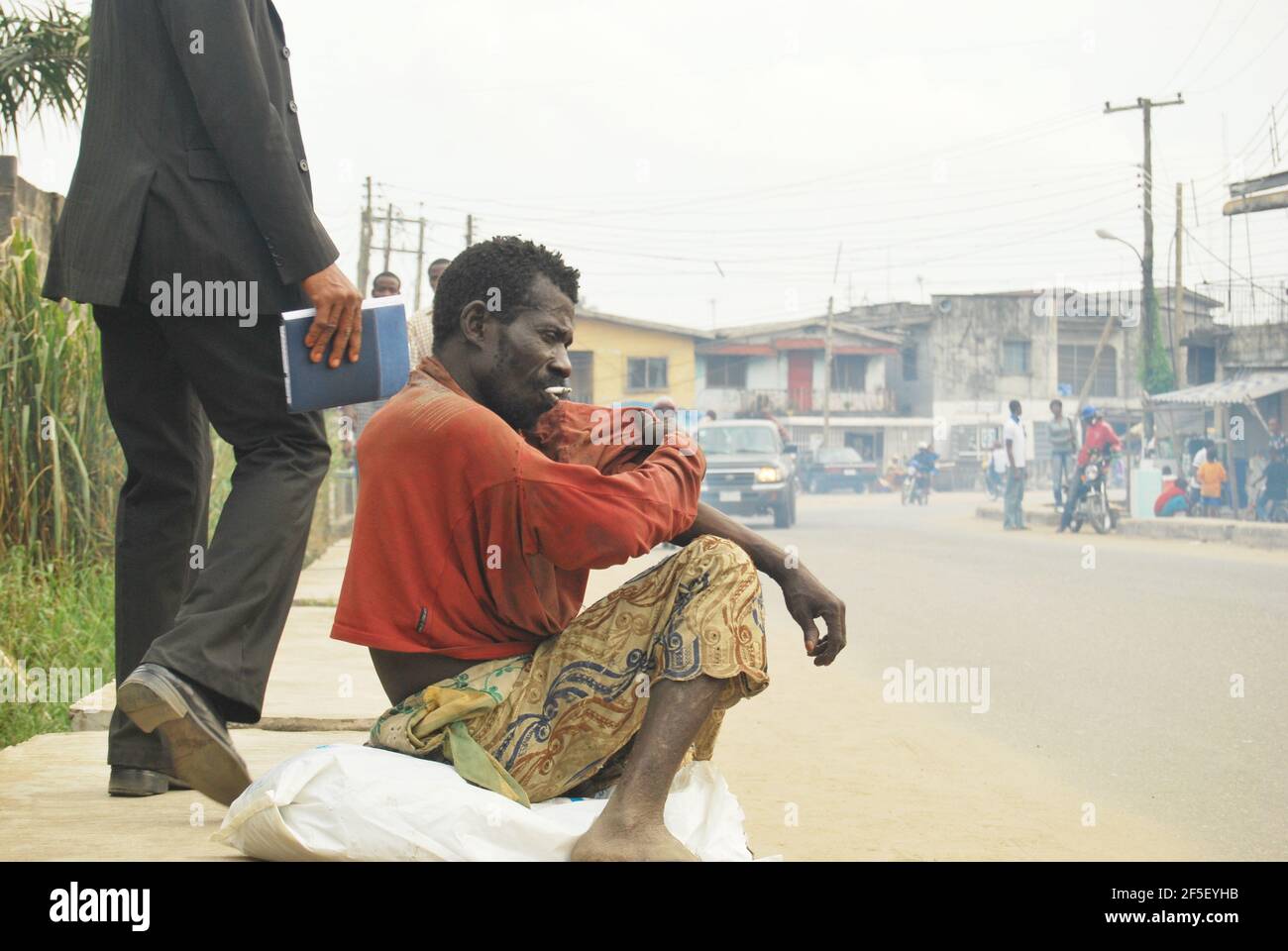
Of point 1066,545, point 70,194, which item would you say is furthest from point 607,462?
point 1066,545

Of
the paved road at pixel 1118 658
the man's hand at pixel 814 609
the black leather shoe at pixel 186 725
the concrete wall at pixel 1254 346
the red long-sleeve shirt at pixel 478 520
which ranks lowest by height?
the paved road at pixel 1118 658

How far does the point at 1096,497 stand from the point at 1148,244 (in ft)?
50.7

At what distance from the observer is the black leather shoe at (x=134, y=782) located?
3299mm

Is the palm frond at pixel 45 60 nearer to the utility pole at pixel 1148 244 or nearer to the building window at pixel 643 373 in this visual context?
the utility pole at pixel 1148 244

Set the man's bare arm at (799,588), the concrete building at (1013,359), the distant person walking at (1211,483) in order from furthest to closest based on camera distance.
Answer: the concrete building at (1013,359) < the distant person walking at (1211,483) < the man's bare arm at (799,588)

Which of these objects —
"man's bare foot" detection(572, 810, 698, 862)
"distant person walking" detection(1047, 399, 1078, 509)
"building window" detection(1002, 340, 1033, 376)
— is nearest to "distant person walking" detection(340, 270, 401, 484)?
"man's bare foot" detection(572, 810, 698, 862)

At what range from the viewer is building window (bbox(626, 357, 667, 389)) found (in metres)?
51.8

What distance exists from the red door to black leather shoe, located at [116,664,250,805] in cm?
5400

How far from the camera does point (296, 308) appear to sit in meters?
3.08

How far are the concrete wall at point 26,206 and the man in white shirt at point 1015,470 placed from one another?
579 inches

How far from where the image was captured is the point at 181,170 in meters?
3.10

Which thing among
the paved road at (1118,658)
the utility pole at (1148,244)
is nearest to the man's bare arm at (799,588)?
the paved road at (1118,658)
